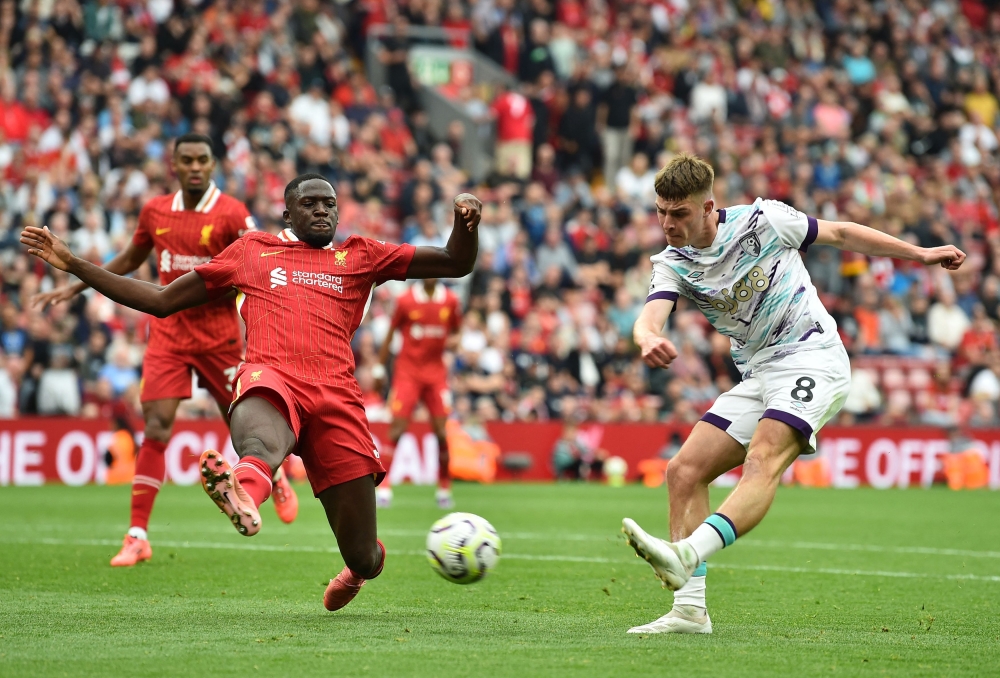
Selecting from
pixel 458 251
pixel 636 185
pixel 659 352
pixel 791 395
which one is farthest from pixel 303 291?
pixel 636 185

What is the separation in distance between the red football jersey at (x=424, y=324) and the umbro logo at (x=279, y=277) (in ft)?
29.9

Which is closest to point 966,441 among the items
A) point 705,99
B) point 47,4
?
point 705,99

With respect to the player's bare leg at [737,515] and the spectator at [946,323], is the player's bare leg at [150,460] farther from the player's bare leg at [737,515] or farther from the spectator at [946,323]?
the spectator at [946,323]

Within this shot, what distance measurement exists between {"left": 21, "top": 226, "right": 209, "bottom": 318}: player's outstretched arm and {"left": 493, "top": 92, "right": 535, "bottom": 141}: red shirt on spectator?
763 inches

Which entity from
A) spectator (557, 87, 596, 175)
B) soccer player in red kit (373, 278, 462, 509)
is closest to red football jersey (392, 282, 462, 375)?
soccer player in red kit (373, 278, 462, 509)

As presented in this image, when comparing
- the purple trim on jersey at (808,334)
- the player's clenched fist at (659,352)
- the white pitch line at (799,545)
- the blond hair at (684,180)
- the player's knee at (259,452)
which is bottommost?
the white pitch line at (799,545)

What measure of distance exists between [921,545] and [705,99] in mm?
16740

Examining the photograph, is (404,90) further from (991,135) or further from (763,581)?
(763,581)

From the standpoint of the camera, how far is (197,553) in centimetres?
1067

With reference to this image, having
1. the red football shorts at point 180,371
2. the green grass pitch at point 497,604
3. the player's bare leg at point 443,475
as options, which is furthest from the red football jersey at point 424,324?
the red football shorts at point 180,371

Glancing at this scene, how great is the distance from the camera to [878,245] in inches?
281

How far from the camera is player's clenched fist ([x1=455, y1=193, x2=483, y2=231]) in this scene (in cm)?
698

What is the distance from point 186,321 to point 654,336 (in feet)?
15.8

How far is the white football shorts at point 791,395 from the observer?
23.0 ft
